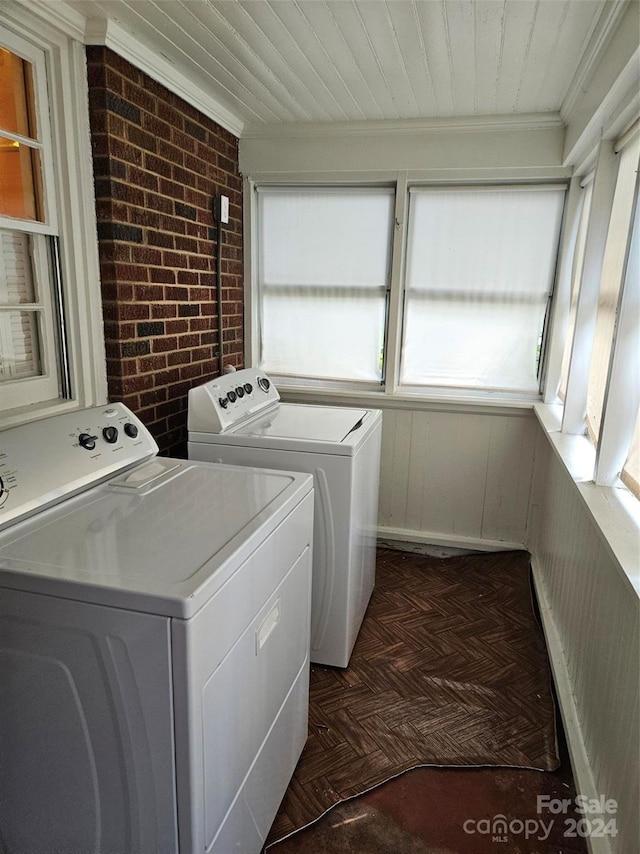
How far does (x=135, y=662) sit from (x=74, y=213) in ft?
4.90

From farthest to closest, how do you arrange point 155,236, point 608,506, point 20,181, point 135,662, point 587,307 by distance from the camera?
point 587,307
point 155,236
point 20,181
point 608,506
point 135,662

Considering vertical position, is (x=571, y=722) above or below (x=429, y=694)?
above

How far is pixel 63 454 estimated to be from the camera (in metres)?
1.50

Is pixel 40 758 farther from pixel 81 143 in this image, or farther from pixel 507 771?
pixel 81 143

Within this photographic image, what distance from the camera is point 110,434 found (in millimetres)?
1684

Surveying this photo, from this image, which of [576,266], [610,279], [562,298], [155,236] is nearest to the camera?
[610,279]

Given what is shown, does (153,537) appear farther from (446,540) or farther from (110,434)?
(446,540)

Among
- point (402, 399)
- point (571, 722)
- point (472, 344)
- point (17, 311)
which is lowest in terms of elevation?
point (571, 722)

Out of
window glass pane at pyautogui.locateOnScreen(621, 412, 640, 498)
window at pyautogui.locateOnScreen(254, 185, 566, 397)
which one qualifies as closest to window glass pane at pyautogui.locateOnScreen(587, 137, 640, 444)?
window glass pane at pyautogui.locateOnScreen(621, 412, 640, 498)

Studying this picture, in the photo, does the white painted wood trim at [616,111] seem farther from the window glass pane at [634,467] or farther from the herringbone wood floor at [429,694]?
A: the herringbone wood floor at [429,694]

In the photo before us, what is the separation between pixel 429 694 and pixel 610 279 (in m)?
1.64

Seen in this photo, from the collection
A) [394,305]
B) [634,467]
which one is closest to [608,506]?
[634,467]

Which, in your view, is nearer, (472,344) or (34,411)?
(34,411)

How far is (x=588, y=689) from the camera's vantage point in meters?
1.70
